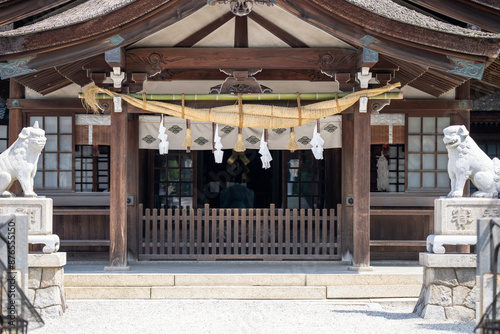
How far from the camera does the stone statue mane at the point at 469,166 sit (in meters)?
8.55

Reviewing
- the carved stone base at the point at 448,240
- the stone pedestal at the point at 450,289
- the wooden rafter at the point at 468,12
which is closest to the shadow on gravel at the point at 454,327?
the stone pedestal at the point at 450,289

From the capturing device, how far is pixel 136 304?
363 inches

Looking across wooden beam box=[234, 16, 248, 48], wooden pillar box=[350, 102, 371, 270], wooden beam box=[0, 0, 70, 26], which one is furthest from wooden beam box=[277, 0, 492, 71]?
wooden beam box=[0, 0, 70, 26]

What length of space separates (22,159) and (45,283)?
1691mm

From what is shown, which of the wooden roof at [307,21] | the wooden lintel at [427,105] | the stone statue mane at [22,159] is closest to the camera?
the stone statue mane at [22,159]

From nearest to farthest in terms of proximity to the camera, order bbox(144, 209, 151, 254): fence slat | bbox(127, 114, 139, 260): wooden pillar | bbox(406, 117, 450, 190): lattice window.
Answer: bbox(144, 209, 151, 254): fence slat → bbox(127, 114, 139, 260): wooden pillar → bbox(406, 117, 450, 190): lattice window

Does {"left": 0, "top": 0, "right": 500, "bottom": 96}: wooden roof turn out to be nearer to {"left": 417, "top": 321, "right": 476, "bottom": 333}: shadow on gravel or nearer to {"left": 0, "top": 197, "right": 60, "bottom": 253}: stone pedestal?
{"left": 0, "top": 197, "right": 60, "bottom": 253}: stone pedestal

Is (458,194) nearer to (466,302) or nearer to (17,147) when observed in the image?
(466,302)

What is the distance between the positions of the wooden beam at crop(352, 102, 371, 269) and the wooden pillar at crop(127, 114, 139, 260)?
150 inches

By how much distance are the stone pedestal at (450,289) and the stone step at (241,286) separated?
1347mm

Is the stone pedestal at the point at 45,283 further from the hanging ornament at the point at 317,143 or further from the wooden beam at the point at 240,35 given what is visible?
the hanging ornament at the point at 317,143

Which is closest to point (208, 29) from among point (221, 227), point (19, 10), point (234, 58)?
point (234, 58)

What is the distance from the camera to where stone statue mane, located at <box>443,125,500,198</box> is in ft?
28.1

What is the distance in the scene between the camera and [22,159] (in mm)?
8797
